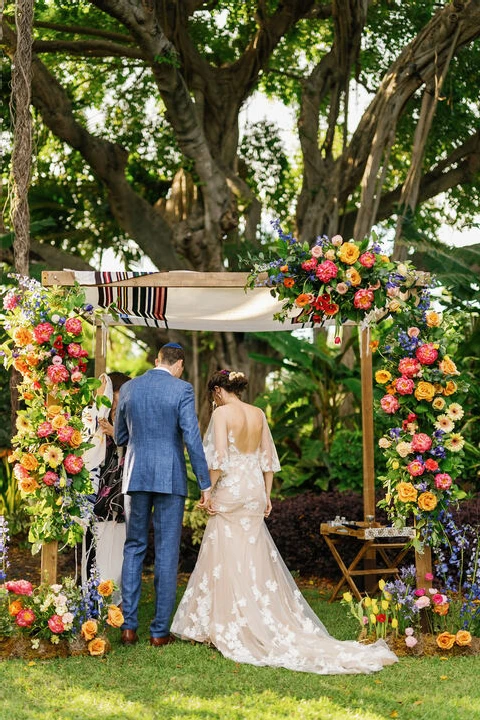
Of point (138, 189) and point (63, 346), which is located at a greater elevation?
point (138, 189)

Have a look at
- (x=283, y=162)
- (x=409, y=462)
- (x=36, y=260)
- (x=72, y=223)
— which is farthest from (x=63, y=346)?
(x=283, y=162)

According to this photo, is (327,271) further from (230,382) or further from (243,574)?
(243,574)

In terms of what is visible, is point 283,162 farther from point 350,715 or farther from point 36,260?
point 350,715

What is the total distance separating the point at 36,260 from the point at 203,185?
2.77 metres

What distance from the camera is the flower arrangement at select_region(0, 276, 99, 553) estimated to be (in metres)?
5.86

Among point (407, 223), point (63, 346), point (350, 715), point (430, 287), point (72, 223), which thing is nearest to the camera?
point (350, 715)

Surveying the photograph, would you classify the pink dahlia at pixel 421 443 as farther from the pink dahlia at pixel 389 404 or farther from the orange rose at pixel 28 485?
the orange rose at pixel 28 485

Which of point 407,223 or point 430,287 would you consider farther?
point 407,223

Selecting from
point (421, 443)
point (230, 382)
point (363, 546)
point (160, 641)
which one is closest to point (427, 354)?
point (421, 443)

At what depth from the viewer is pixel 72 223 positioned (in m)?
14.6

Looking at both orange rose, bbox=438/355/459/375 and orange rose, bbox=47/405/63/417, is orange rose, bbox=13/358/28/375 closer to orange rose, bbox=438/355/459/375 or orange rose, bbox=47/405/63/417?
orange rose, bbox=47/405/63/417

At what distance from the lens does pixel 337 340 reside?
5.82 m

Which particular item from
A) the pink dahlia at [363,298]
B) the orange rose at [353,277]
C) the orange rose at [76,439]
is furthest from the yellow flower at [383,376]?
the orange rose at [76,439]

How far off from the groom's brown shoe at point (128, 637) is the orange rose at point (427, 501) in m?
2.14
